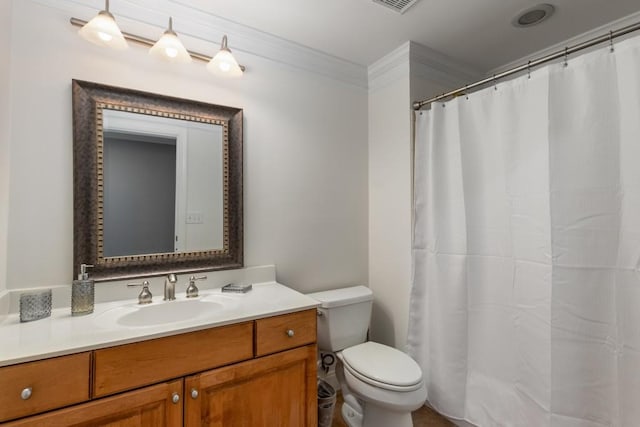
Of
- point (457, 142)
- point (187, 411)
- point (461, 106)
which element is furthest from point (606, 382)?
point (187, 411)

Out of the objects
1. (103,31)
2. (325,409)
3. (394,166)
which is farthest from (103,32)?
(325,409)

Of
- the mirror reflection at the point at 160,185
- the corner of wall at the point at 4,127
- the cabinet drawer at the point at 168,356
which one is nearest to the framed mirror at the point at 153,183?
the mirror reflection at the point at 160,185

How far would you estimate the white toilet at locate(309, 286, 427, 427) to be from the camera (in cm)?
144

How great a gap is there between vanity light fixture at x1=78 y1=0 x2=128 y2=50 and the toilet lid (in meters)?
1.88

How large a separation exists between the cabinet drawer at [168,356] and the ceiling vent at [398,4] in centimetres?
166

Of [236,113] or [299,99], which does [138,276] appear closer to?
[236,113]

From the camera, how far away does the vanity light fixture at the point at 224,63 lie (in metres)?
1.54

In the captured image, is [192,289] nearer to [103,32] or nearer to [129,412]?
[129,412]

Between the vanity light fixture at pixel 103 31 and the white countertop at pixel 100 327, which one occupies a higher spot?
the vanity light fixture at pixel 103 31

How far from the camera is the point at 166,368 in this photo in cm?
107

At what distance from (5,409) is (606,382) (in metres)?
2.06

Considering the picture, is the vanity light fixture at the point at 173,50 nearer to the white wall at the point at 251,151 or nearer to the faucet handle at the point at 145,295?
the white wall at the point at 251,151

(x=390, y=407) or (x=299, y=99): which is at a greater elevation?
(x=299, y=99)

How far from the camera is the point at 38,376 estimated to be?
34.8 inches
